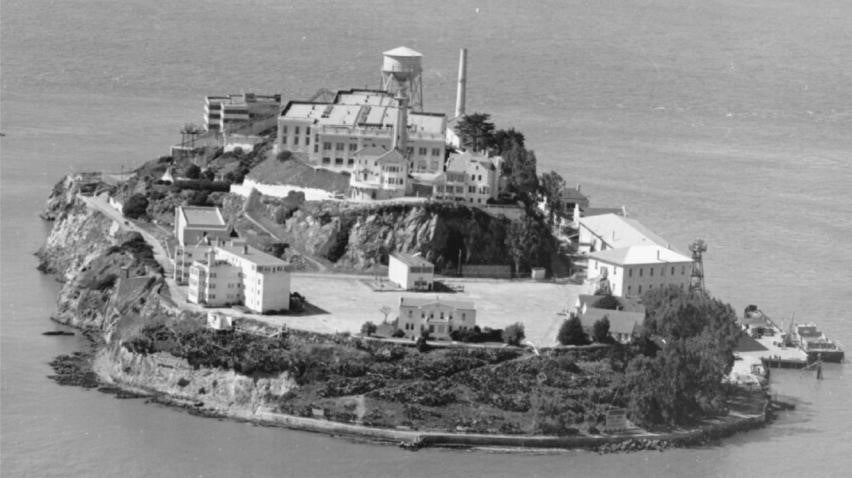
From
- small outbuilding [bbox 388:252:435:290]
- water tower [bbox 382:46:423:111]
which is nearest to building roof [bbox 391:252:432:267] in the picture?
small outbuilding [bbox 388:252:435:290]

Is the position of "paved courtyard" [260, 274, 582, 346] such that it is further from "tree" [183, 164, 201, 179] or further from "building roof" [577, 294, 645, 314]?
"tree" [183, 164, 201, 179]

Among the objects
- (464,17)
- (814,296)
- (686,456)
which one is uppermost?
(464,17)

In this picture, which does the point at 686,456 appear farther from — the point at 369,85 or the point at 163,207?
the point at 369,85

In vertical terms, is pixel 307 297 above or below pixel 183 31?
below

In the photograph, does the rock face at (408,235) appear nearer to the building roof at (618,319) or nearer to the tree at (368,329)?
the building roof at (618,319)

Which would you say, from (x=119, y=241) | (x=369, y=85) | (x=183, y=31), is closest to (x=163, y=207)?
(x=119, y=241)

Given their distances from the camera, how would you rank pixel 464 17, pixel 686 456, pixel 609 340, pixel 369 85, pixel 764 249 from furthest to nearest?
1. pixel 464 17
2. pixel 369 85
3. pixel 764 249
4. pixel 609 340
5. pixel 686 456

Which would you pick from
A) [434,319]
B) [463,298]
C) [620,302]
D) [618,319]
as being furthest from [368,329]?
[620,302]
